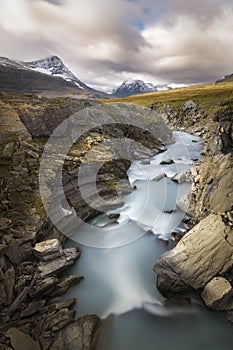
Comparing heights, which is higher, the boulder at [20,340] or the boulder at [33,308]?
the boulder at [33,308]

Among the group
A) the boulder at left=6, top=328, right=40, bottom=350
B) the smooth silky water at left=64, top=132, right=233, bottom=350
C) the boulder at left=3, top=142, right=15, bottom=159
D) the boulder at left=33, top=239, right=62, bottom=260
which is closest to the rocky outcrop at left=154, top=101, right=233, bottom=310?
the smooth silky water at left=64, top=132, right=233, bottom=350

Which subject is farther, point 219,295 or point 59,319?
point 219,295

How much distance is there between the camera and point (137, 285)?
14.3 meters

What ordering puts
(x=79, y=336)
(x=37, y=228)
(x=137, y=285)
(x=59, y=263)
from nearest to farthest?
1. (x=79, y=336)
2. (x=137, y=285)
3. (x=59, y=263)
4. (x=37, y=228)

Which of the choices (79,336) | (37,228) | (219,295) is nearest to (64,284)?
(79,336)

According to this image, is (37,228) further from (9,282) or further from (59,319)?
(59,319)

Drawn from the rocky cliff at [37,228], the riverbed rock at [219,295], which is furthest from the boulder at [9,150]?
the riverbed rock at [219,295]

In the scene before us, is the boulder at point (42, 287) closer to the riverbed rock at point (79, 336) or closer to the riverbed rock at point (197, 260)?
the riverbed rock at point (79, 336)

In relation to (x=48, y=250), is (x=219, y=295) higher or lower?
lower

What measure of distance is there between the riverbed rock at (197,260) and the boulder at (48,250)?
597 cm

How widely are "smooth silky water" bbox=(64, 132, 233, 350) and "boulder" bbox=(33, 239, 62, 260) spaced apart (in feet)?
4.98

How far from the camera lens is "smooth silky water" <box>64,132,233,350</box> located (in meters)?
11.3

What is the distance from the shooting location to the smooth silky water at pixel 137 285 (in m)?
11.3

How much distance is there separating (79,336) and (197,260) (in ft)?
22.2
